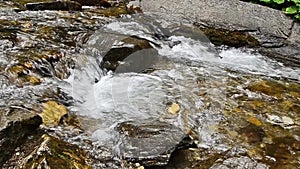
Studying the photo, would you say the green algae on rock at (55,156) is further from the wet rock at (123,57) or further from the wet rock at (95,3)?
the wet rock at (95,3)

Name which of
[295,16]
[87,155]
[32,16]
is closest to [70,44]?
[32,16]

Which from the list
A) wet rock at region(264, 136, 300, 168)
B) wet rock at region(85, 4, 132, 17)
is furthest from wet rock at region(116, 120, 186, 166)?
wet rock at region(85, 4, 132, 17)

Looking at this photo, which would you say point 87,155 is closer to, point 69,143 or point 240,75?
point 69,143

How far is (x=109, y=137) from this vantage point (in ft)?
13.2

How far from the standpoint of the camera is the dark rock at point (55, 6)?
7.56m

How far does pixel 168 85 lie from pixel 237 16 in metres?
2.99

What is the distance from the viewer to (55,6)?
777cm

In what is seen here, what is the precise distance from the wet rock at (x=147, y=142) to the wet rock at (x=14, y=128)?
36.5 inches

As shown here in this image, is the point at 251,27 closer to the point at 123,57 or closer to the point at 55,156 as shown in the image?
the point at 123,57

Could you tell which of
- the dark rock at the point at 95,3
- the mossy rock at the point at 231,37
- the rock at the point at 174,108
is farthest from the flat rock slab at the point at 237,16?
the rock at the point at 174,108

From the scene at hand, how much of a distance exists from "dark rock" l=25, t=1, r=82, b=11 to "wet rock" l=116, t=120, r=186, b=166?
14.7ft

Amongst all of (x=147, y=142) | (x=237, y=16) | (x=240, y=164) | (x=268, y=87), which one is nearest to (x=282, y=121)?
(x=268, y=87)

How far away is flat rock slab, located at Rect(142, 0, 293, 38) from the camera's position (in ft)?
24.9

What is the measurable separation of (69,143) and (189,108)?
1.91m
